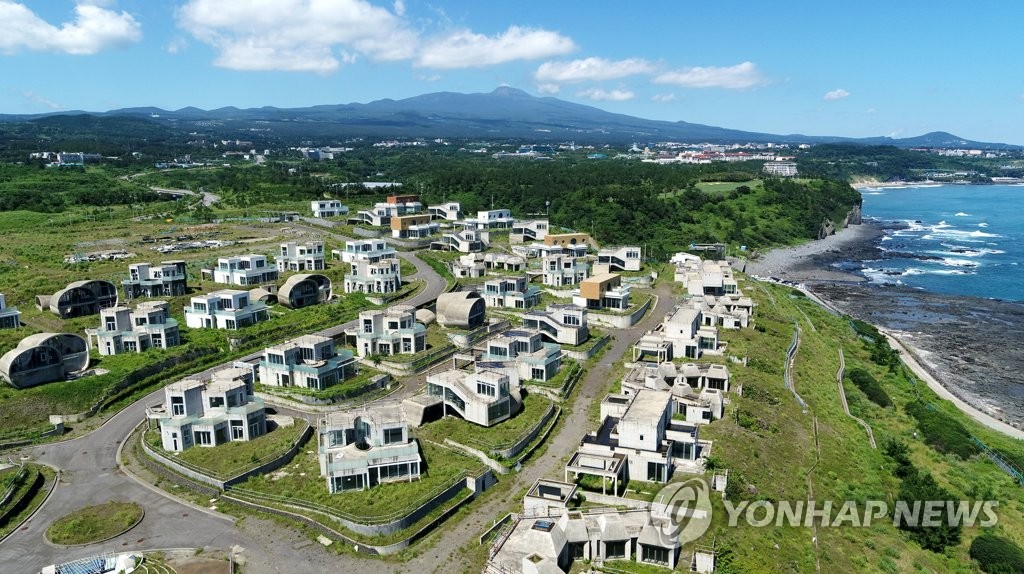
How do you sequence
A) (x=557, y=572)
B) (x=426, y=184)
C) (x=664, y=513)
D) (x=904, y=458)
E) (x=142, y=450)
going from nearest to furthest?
(x=557, y=572) < (x=664, y=513) < (x=142, y=450) < (x=904, y=458) < (x=426, y=184)

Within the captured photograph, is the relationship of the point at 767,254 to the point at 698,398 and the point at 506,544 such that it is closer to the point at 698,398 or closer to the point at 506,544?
the point at 698,398

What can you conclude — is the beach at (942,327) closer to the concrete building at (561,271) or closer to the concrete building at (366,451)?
the concrete building at (561,271)

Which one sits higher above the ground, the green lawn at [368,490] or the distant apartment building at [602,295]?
the distant apartment building at [602,295]

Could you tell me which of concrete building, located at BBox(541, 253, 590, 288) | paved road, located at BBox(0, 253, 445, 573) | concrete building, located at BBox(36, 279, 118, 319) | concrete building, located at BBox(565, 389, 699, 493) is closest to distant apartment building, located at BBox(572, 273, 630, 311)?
concrete building, located at BBox(541, 253, 590, 288)

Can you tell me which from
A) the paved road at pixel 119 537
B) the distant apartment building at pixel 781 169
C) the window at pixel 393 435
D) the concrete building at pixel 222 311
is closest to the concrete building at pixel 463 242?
the concrete building at pixel 222 311

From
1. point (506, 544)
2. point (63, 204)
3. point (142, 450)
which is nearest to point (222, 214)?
point (63, 204)

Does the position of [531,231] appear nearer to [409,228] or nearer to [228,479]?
[409,228]

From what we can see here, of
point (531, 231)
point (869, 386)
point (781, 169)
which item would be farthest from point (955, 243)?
point (869, 386)
